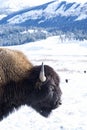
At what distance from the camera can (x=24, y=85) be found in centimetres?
659

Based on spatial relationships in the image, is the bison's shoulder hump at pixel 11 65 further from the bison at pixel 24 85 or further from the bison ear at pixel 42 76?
the bison ear at pixel 42 76

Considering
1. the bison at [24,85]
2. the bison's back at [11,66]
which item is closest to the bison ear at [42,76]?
the bison at [24,85]

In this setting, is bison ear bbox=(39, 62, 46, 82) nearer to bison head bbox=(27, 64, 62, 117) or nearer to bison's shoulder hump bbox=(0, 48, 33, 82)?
bison head bbox=(27, 64, 62, 117)

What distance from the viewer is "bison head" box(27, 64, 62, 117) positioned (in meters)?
6.51

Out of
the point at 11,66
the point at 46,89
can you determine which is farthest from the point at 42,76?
the point at 11,66

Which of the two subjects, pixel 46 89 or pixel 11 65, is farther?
pixel 46 89

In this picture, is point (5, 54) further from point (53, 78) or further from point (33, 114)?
point (33, 114)

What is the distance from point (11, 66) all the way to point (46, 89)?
73cm

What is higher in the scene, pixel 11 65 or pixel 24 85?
pixel 11 65

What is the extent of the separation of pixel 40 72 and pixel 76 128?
12.3ft

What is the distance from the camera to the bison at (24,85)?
21.1ft

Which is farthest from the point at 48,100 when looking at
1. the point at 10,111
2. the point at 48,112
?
the point at 10,111

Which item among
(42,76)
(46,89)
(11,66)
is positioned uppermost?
(11,66)

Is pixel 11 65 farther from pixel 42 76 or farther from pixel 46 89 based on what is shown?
pixel 46 89
